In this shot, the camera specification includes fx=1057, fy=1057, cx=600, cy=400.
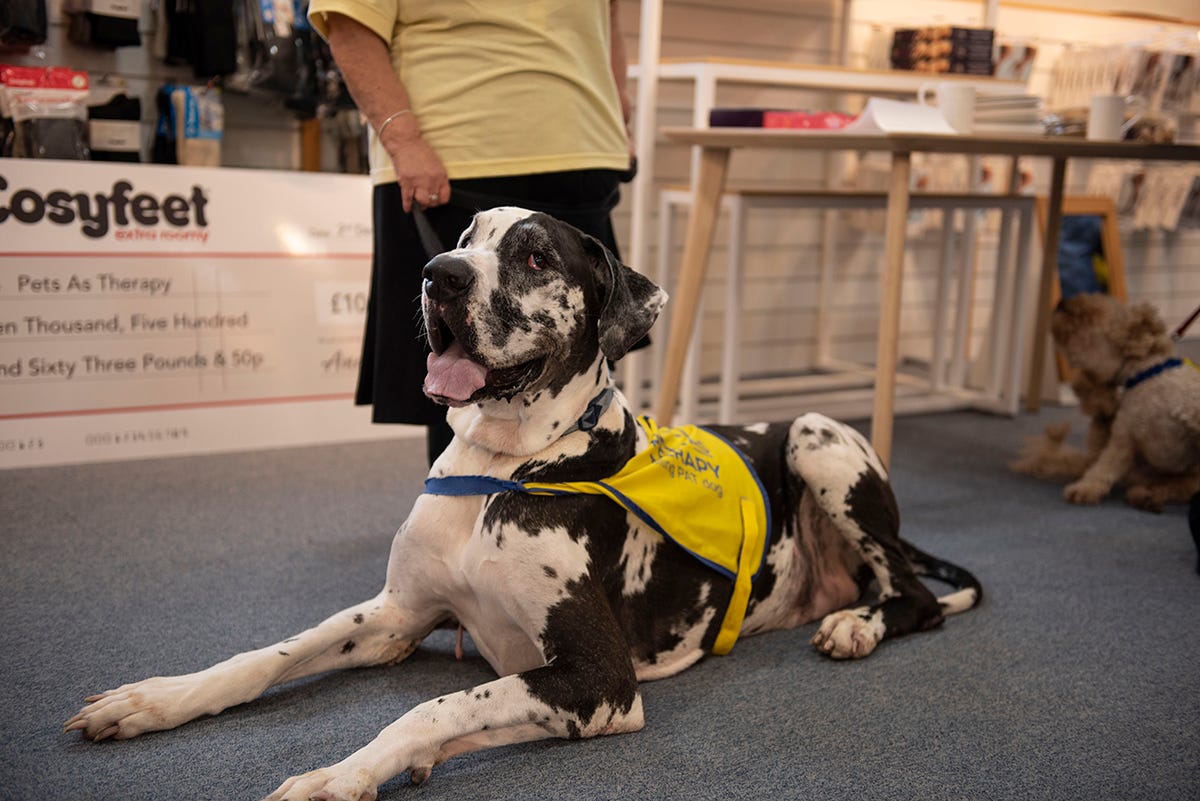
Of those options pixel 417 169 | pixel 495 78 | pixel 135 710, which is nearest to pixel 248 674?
pixel 135 710

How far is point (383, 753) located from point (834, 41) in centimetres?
497

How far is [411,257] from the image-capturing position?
2408 millimetres

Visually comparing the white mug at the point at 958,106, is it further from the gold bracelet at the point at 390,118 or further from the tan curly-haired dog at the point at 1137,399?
the gold bracelet at the point at 390,118

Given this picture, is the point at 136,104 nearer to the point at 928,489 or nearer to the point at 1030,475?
the point at 928,489

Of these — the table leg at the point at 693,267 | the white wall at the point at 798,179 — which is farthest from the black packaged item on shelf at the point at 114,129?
the white wall at the point at 798,179

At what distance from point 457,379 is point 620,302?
34 cm

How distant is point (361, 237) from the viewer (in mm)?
4062

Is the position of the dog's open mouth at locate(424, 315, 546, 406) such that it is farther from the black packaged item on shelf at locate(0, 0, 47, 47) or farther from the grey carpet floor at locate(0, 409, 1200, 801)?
the black packaged item on shelf at locate(0, 0, 47, 47)

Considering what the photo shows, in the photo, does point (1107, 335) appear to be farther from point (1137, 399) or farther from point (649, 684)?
point (649, 684)

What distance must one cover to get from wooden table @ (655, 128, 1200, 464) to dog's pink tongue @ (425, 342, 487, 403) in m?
1.51

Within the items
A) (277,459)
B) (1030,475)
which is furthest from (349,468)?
(1030,475)

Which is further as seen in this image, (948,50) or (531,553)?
(948,50)

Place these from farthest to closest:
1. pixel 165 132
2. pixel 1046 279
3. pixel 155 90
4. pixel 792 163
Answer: pixel 792 163 < pixel 1046 279 < pixel 155 90 < pixel 165 132

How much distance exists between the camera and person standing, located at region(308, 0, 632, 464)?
228cm
